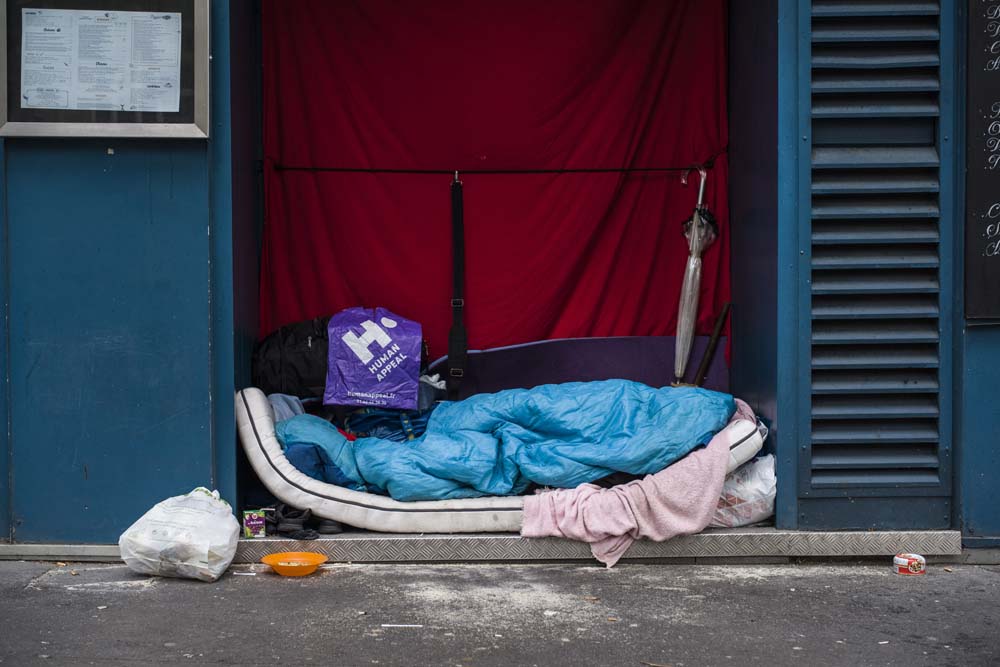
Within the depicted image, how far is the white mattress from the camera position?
16.0 feet

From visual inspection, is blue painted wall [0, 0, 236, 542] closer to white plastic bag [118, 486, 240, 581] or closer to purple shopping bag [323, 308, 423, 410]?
white plastic bag [118, 486, 240, 581]

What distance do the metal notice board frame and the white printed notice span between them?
26 mm

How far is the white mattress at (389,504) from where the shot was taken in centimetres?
488

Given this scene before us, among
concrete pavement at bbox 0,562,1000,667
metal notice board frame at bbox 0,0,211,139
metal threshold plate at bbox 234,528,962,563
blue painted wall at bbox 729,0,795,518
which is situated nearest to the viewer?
concrete pavement at bbox 0,562,1000,667

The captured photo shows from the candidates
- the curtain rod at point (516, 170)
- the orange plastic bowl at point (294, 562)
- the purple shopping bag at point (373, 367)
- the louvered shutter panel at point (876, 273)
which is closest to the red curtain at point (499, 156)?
the curtain rod at point (516, 170)

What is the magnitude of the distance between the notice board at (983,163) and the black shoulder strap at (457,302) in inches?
106

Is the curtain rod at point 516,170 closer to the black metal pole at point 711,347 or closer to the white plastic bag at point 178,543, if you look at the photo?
the black metal pole at point 711,347

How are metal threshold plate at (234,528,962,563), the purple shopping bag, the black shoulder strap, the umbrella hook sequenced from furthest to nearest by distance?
the umbrella hook
the black shoulder strap
the purple shopping bag
metal threshold plate at (234,528,962,563)

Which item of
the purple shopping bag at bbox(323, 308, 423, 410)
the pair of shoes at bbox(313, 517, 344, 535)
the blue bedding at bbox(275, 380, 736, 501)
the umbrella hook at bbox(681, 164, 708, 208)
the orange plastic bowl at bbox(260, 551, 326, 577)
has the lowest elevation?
the orange plastic bowl at bbox(260, 551, 326, 577)

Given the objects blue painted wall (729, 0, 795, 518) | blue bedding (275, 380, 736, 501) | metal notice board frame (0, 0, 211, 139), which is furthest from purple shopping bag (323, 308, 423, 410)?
blue painted wall (729, 0, 795, 518)

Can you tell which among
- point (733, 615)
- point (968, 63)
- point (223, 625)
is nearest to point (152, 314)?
point (223, 625)

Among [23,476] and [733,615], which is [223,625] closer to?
[23,476]

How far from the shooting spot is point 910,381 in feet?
16.3

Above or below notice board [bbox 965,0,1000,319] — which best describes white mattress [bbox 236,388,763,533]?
below
